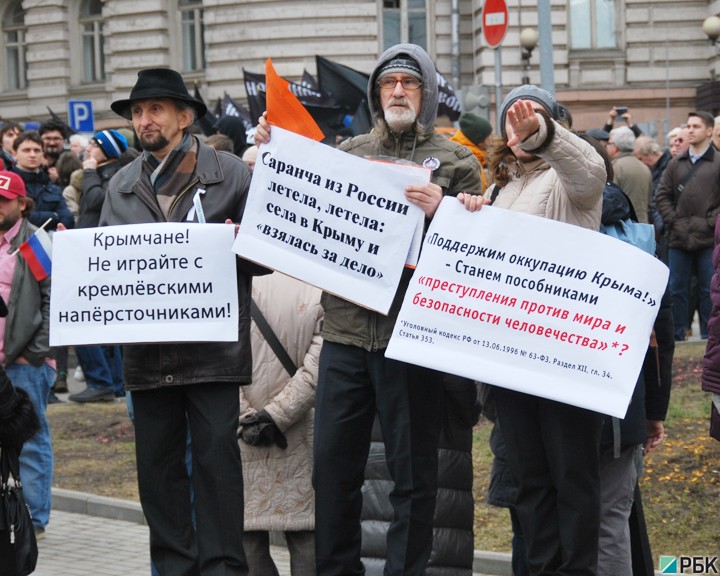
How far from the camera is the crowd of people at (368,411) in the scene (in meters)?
5.38

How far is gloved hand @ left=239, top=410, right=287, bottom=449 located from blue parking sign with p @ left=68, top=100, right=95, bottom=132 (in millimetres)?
18215

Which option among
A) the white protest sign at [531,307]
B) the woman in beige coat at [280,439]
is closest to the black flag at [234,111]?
the woman in beige coat at [280,439]

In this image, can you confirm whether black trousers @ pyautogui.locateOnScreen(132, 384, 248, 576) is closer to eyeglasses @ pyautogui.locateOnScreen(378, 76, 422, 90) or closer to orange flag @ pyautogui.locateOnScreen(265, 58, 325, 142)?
orange flag @ pyautogui.locateOnScreen(265, 58, 325, 142)

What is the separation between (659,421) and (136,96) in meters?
2.61

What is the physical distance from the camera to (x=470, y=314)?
5.36 m

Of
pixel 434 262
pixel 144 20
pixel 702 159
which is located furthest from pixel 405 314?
pixel 144 20

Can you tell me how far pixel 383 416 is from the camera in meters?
5.55

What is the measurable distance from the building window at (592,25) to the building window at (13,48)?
17.5 metres

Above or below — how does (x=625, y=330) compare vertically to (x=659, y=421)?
above

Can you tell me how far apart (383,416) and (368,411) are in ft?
0.24

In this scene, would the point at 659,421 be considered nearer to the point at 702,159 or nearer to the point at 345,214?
the point at 345,214

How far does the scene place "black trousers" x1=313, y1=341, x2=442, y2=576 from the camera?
5.50 metres

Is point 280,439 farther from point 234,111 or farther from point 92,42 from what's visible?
point 92,42

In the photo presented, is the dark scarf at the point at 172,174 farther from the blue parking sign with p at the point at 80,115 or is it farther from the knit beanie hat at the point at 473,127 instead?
the blue parking sign with p at the point at 80,115
